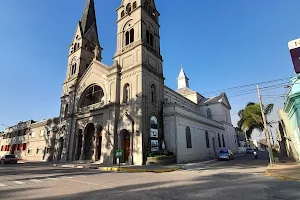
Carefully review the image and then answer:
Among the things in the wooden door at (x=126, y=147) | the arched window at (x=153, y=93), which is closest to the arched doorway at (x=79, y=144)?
the wooden door at (x=126, y=147)

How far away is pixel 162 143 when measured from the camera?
2073cm

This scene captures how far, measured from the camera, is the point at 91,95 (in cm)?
2936

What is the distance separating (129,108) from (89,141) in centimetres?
935

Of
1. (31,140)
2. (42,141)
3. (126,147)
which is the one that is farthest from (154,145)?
(31,140)

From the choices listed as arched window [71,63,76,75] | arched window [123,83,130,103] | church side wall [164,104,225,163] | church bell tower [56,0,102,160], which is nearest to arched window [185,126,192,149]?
church side wall [164,104,225,163]

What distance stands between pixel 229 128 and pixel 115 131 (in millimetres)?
31447

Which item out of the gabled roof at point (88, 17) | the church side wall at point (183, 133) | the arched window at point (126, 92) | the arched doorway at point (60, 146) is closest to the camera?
the church side wall at point (183, 133)

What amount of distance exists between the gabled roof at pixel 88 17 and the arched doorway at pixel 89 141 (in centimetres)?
1882

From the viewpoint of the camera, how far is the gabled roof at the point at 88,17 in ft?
113

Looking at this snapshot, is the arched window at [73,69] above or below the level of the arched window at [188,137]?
above

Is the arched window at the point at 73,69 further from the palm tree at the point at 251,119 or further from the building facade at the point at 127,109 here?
the palm tree at the point at 251,119

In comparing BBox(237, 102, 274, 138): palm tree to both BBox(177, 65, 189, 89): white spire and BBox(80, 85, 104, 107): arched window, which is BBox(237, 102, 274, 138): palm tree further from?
BBox(80, 85, 104, 107): arched window

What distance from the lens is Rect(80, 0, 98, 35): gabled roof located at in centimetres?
3450

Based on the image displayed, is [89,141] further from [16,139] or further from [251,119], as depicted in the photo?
[251,119]
